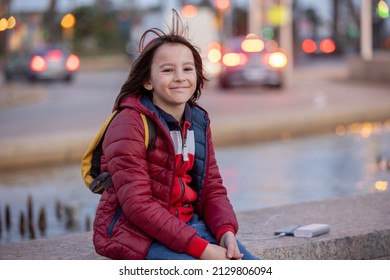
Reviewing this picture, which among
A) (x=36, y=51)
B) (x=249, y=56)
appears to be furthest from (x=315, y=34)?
(x=249, y=56)

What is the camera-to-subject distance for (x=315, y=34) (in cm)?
6644

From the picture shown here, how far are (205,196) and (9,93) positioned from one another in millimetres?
22394

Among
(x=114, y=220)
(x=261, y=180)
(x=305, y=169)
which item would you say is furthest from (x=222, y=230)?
Result: (x=305, y=169)

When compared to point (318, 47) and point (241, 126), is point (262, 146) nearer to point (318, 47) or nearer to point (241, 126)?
point (241, 126)

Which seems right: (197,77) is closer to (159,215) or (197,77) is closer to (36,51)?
(159,215)

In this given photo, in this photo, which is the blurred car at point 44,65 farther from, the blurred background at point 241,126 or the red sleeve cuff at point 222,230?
the red sleeve cuff at point 222,230

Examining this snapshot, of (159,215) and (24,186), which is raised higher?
(159,215)

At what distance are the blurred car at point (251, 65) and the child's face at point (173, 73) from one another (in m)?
23.2

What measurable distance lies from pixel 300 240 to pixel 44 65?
1240 inches

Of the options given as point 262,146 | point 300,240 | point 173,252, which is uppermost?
point 173,252

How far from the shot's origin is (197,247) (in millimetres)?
4301

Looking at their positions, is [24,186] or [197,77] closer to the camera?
[197,77]

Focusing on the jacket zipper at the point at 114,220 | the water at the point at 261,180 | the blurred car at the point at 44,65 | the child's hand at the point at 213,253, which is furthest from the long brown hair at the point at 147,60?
the blurred car at the point at 44,65

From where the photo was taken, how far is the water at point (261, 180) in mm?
9648
